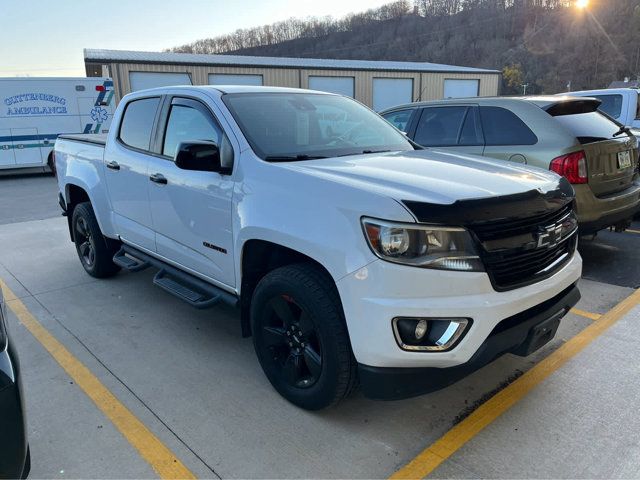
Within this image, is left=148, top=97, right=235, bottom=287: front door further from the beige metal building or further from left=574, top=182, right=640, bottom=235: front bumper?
the beige metal building

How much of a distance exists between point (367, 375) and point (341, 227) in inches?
28.4

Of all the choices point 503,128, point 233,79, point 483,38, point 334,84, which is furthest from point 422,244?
point 483,38

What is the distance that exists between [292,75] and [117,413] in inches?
1018

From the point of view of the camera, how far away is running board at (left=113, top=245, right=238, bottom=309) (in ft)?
11.1

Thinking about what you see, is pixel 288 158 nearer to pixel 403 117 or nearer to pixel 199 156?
pixel 199 156

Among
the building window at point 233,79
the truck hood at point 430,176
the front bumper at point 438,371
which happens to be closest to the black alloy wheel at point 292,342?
the front bumper at point 438,371

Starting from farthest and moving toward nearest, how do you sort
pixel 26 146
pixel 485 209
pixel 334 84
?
pixel 334 84 → pixel 26 146 → pixel 485 209

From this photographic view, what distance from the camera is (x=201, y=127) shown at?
11.8 feet

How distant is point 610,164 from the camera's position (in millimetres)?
4949

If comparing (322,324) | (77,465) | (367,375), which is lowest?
(77,465)

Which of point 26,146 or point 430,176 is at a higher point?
point 430,176

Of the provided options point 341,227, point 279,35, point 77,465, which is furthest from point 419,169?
point 279,35

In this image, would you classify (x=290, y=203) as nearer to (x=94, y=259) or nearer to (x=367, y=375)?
(x=367, y=375)

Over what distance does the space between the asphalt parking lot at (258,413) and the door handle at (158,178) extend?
122cm
